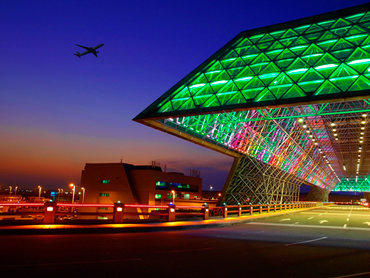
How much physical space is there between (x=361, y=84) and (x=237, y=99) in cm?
733

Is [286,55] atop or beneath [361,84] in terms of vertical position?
atop

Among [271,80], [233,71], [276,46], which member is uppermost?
[276,46]

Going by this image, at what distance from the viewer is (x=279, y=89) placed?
20750 mm

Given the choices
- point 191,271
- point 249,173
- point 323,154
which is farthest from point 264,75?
point 323,154

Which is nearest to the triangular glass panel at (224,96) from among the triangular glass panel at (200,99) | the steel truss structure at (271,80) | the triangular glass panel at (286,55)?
the steel truss structure at (271,80)

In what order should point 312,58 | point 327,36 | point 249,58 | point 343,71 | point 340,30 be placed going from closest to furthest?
point 343,71 → point 312,58 → point 327,36 → point 340,30 → point 249,58

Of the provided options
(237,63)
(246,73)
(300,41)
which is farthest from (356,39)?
(237,63)

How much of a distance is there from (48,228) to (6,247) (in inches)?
148

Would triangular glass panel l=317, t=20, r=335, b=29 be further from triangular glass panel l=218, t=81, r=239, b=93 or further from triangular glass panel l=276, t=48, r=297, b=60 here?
triangular glass panel l=218, t=81, r=239, b=93

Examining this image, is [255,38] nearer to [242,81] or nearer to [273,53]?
[273,53]

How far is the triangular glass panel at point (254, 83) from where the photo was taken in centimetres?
2180

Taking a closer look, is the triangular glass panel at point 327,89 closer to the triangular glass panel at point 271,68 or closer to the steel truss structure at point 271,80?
the steel truss structure at point 271,80

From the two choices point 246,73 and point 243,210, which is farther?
point 243,210

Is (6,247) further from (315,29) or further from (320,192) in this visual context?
(320,192)
